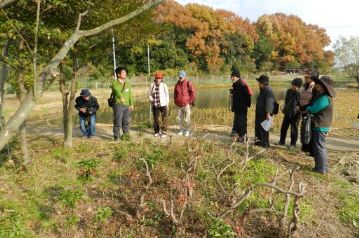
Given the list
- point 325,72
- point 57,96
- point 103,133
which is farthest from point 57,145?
point 325,72

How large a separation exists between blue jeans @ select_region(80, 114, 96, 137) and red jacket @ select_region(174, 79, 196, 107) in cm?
208

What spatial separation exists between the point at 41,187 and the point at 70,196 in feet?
3.54

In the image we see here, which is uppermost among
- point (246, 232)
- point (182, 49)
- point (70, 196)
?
point (182, 49)

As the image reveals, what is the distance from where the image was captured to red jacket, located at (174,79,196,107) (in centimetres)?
873

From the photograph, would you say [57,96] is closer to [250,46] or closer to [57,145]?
[57,145]

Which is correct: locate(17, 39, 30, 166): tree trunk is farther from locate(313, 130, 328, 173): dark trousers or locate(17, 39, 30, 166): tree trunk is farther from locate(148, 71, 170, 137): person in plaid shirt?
locate(313, 130, 328, 173): dark trousers

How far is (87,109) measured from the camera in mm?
8516

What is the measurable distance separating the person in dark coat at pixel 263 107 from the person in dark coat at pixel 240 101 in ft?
0.92

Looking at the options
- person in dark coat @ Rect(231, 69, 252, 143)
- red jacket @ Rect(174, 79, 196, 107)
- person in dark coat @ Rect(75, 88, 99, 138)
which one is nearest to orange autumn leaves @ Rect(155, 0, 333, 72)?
red jacket @ Rect(174, 79, 196, 107)

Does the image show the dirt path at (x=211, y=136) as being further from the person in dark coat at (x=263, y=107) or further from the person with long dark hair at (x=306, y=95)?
the person with long dark hair at (x=306, y=95)

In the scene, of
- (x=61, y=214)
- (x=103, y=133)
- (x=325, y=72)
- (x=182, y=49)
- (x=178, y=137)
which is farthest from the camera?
(x=325, y=72)

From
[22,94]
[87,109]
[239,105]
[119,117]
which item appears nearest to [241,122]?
[239,105]

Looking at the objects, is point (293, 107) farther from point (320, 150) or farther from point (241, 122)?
point (320, 150)

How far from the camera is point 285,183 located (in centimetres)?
631
